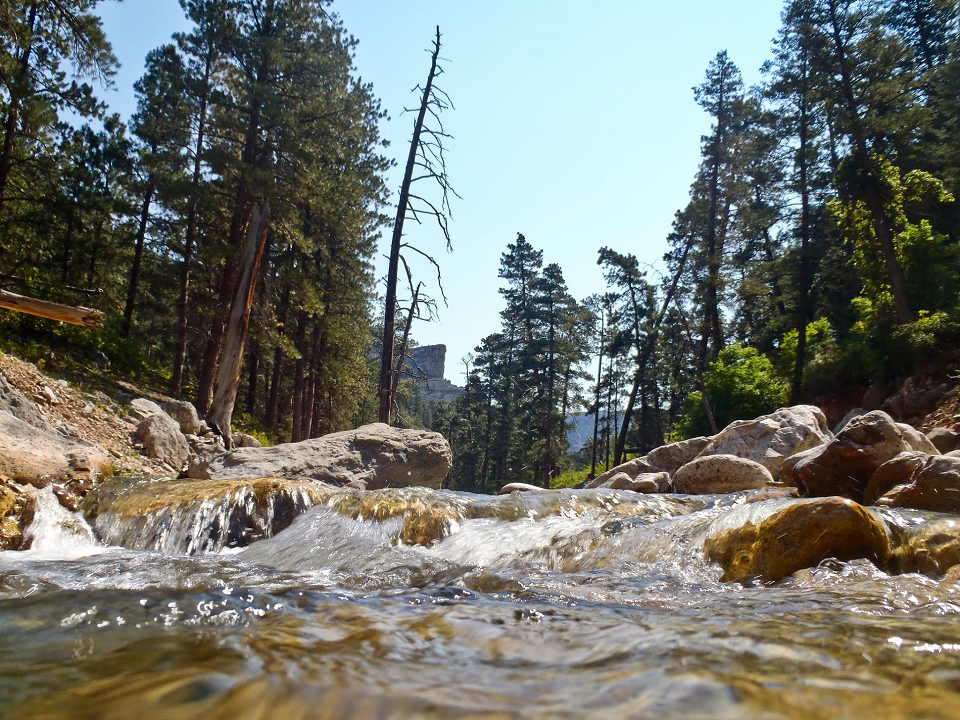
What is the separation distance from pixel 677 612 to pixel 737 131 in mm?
25432

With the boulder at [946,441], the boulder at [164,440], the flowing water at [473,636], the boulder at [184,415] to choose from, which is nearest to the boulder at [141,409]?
the boulder at [164,440]

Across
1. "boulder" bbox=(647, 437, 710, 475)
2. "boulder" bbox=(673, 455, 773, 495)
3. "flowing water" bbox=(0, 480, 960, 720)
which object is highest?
"boulder" bbox=(647, 437, 710, 475)

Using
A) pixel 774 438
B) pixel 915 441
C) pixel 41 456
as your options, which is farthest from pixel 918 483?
pixel 41 456

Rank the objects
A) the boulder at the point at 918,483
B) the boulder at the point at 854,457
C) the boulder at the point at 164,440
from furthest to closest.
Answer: the boulder at the point at 164,440 → the boulder at the point at 854,457 → the boulder at the point at 918,483

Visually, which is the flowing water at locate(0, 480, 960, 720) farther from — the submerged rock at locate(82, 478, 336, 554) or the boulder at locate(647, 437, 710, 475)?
the boulder at locate(647, 437, 710, 475)

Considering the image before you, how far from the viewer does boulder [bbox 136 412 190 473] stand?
374 inches

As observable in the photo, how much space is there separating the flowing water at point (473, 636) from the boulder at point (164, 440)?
464 centimetres

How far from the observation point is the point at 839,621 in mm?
2609

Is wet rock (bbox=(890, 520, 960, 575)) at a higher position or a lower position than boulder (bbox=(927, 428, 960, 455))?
lower

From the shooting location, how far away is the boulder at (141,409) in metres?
10.5

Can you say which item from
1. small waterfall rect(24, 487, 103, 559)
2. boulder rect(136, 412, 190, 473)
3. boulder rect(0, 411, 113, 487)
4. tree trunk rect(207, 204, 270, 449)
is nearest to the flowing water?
small waterfall rect(24, 487, 103, 559)

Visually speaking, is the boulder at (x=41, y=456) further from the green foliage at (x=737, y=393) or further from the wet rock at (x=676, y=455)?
the green foliage at (x=737, y=393)

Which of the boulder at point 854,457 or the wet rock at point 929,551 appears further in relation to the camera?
the boulder at point 854,457

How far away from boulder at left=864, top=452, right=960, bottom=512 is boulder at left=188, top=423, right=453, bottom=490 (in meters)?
6.87
